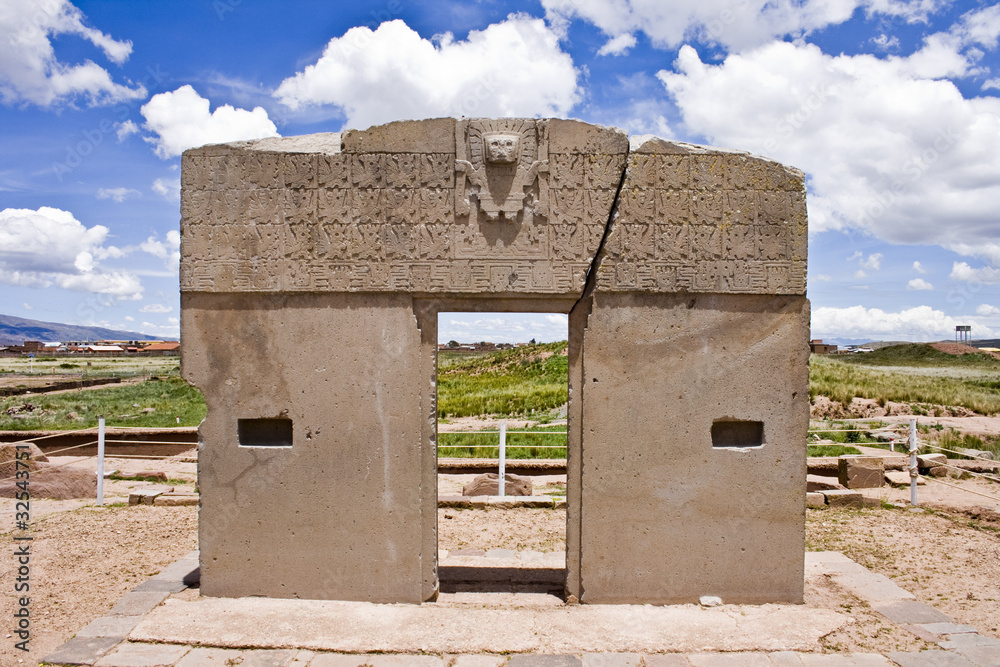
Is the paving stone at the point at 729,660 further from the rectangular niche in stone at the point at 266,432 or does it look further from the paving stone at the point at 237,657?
the rectangular niche in stone at the point at 266,432

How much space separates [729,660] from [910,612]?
69.0 inches

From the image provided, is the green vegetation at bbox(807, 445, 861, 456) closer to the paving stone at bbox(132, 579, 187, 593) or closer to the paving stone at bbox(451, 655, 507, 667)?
the paving stone at bbox(451, 655, 507, 667)

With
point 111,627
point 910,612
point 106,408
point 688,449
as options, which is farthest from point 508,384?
point 111,627

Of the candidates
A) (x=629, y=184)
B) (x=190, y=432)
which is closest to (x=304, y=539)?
(x=629, y=184)

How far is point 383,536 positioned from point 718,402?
2685 millimetres

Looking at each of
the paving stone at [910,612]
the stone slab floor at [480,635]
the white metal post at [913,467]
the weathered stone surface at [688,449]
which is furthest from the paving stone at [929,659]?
the white metal post at [913,467]

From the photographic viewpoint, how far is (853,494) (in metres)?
8.43

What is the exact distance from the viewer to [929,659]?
3996 mm

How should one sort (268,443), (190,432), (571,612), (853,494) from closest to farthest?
(571,612) → (268,443) → (853,494) → (190,432)

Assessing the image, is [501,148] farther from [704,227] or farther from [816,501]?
[816,501]

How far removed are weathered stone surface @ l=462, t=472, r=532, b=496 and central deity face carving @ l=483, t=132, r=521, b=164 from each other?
18.2 feet

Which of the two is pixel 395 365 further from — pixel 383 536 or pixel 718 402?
pixel 718 402

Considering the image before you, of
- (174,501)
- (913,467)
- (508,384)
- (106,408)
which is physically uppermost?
(913,467)

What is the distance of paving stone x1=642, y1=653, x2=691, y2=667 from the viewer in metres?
3.92
